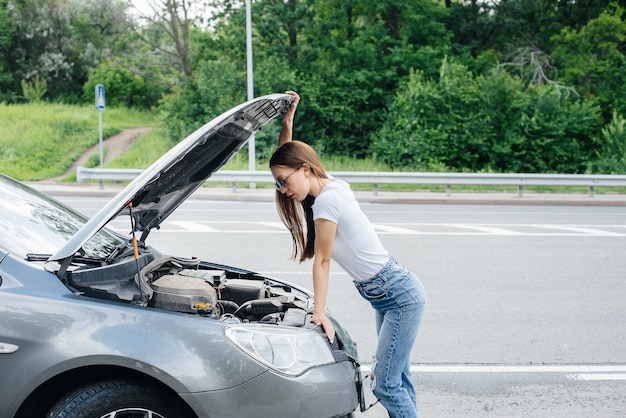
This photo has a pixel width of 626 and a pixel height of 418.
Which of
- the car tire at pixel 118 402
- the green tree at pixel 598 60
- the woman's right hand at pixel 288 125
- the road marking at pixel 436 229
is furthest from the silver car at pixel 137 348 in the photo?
the green tree at pixel 598 60

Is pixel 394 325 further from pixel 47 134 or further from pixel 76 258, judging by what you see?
pixel 47 134

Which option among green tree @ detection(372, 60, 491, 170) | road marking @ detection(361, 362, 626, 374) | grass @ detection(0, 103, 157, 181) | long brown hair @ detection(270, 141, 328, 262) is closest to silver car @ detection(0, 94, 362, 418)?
long brown hair @ detection(270, 141, 328, 262)

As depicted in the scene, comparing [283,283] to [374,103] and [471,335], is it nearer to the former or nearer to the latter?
[471,335]

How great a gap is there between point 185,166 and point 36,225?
0.79 metres

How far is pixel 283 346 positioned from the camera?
2.85 m

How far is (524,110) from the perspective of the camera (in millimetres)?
24234

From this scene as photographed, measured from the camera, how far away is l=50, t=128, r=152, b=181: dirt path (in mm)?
23691

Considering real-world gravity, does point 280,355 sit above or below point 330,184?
below

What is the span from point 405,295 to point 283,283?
3.30 feet

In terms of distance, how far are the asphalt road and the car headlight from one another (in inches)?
55.9

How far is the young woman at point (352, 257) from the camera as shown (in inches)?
125

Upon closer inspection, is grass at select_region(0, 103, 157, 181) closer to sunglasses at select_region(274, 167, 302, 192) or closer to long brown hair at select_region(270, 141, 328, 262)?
long brown hair at select_region(270, 141, 328, 262)

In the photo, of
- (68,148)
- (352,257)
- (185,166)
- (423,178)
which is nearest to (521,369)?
(352,257)

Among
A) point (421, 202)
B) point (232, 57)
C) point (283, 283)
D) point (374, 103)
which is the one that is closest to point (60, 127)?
point (232, 57)
